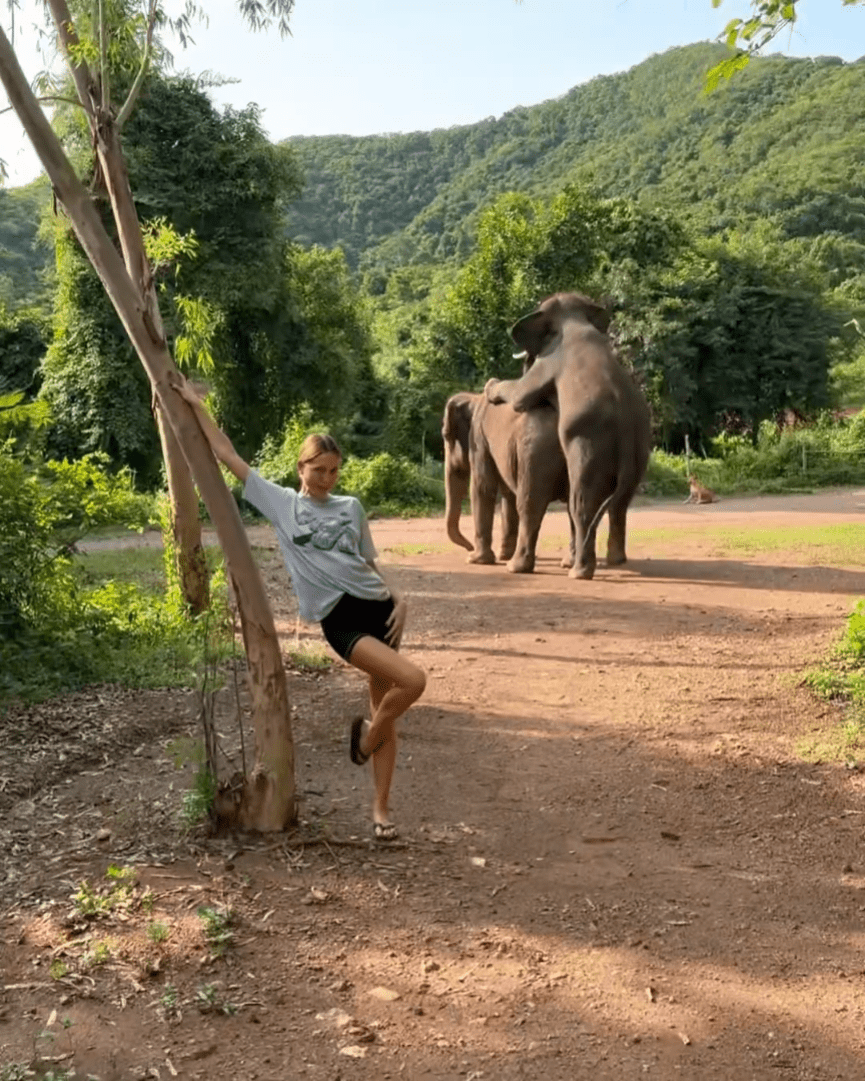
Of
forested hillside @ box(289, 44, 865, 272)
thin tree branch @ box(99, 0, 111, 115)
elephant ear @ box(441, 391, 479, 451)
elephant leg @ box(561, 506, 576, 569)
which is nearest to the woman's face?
thin tree branch @ box(99, 0, 111, 115)

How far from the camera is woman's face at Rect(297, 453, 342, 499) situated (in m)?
4.63

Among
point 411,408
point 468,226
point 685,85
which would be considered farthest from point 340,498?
point 685,85

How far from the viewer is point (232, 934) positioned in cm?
393

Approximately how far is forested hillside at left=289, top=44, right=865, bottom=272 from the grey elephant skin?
1618 inches

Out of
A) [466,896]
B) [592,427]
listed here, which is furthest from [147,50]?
[592,427]

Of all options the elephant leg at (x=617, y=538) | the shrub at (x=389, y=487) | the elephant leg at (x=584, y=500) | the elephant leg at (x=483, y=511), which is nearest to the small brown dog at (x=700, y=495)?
the shrub at (x=389, y=487)

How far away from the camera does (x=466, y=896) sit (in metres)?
4.35

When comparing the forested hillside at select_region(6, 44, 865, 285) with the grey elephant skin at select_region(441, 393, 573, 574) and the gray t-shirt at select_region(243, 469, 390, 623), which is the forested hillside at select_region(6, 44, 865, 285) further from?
the gray t-shirt at select_region(243, 469, 390, 623)

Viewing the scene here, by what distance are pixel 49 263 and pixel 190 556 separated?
72.8 feet

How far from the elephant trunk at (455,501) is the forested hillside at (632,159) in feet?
135

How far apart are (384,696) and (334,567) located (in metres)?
0.54

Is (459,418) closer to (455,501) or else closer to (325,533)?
(455,501)

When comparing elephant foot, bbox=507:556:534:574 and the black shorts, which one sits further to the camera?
elephant foot, bbox=507:556:534:574

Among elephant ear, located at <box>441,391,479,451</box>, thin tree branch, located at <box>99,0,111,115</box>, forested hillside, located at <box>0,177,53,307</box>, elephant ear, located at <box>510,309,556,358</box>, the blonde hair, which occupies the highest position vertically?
forested hillside, located at <box>0,177,53,307</box>
